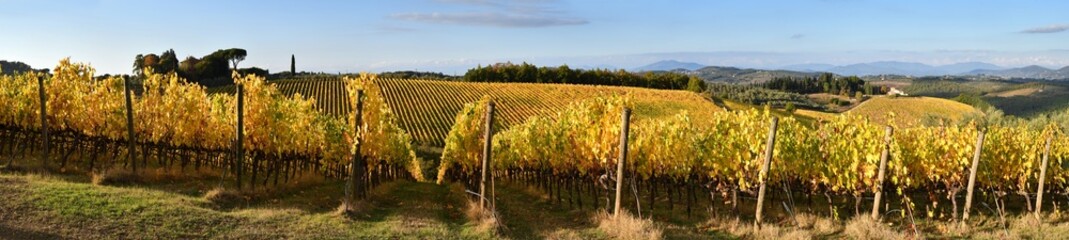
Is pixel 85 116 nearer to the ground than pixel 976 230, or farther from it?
farther from it

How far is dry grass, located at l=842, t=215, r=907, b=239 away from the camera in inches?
423

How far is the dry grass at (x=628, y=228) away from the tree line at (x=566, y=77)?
83.3 metres

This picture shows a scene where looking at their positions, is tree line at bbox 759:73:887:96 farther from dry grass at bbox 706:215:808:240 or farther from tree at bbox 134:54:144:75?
dry grass at bbox 706:215:808:240

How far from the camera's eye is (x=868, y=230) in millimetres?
11133

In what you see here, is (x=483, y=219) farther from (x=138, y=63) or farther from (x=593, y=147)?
(x=138, y=63)

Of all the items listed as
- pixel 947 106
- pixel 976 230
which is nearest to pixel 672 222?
pixel 976 230

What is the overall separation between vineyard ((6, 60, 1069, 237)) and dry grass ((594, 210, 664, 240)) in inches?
15.1

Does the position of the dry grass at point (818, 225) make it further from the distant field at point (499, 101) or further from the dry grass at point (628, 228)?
the distant field at point (499, 101)

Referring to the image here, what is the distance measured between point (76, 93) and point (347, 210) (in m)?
9.62

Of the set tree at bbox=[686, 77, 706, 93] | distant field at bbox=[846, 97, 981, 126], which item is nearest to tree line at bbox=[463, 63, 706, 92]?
tree at bbox=[686, 77, 706, 93]

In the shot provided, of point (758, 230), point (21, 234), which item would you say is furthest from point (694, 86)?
point (21, 234)

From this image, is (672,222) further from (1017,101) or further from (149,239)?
(1017,101)

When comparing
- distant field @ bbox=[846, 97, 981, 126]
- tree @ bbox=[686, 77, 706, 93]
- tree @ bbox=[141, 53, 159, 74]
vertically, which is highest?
tree @ bbox=[141, 53, 159, 74]

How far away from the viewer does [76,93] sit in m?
16.3
